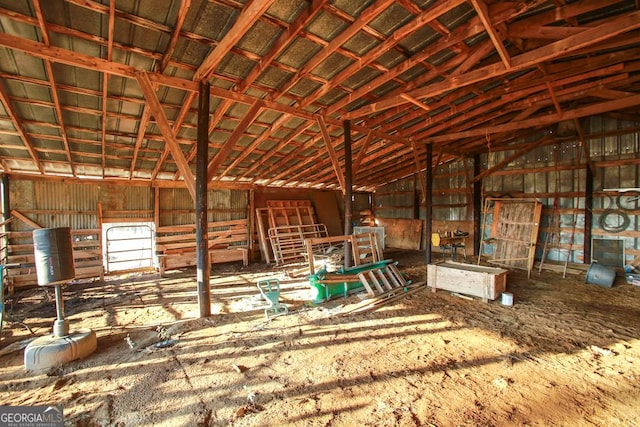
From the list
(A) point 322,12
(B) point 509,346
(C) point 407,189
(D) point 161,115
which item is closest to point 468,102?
(A) point 322,12

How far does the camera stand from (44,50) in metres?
3.29

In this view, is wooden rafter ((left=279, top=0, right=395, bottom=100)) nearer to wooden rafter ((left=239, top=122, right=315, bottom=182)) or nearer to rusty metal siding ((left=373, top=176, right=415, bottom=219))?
wooden rafter ((left=239, top=122, right=315, bottom=182))

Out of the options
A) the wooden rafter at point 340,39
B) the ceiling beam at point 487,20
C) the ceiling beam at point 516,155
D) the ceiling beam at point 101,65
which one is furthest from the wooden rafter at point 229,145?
the ceiling beam at point 516,155

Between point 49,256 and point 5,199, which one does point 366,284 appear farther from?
point 5,199

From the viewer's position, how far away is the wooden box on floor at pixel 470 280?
5148 mm

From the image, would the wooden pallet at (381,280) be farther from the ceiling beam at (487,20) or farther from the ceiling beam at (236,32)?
the ceiling beam at (236,32)

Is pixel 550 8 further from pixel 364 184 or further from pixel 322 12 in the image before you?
pixel 364 184

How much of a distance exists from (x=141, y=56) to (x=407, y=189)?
10856mm

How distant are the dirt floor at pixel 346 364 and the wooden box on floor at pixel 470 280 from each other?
0.86 feet

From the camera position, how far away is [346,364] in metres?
3.20

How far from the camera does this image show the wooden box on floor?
16.9ft

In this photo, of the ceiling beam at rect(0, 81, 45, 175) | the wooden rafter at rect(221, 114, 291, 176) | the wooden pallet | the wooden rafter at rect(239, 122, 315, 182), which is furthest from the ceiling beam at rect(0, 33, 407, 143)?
the wooden pallet

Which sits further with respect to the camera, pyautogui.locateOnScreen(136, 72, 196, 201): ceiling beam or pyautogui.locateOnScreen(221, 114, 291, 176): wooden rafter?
pyautogui.locateOnScreen(221, 114, 291, 176): wooden rafter

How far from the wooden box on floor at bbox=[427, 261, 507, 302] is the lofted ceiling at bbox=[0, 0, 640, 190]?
3.11 meters
